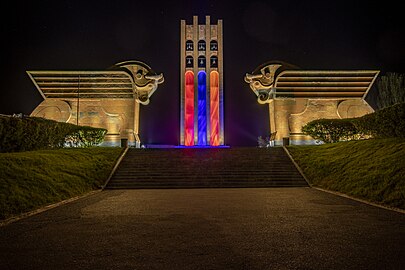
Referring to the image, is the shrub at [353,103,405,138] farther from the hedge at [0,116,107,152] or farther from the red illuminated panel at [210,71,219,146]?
the red illuminated panel at [210,71,219,146]

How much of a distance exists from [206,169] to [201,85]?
24.8m

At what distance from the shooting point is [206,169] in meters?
16.9

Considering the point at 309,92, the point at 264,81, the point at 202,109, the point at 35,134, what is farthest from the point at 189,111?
the point at 35,134

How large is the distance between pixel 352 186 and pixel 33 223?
33.3ft

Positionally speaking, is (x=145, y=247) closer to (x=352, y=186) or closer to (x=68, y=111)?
(x=352, y=186)

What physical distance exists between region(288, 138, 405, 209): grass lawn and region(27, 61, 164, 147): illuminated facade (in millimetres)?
17539

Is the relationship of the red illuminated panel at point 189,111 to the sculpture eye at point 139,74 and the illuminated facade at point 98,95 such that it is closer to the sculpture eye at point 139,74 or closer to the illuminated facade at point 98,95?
the illuminated facade at point 98,95

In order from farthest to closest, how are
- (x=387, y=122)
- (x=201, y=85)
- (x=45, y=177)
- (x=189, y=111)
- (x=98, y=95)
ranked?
1. (x=201, y=85)
2. (x=189, y=111)
3. (x=98, y=95)
4. (x=387, y=122)
5. (x=45, y=177)

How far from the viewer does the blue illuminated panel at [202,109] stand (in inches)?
1540

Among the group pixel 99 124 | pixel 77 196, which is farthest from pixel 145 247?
pixel 99 124

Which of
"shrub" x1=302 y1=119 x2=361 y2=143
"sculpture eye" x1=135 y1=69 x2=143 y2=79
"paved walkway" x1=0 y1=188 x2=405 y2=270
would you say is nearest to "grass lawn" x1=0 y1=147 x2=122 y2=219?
"paved walkway" x1=0 y1=188 x2=405 y2=270

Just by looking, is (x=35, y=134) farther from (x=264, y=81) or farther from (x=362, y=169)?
(x=264, y=81)

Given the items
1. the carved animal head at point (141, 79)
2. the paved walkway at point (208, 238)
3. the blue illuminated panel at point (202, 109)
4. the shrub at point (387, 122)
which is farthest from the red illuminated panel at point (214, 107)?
the paved walkway at point (208, 238)

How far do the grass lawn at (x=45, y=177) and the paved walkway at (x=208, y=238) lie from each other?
1204 mm
